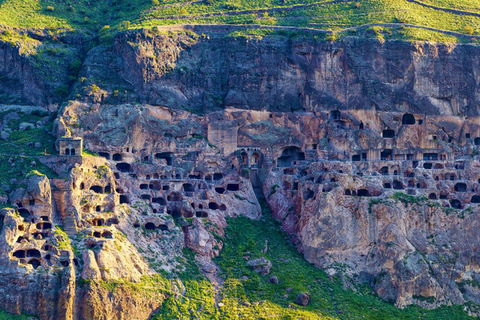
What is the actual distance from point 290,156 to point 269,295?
79.5 ft

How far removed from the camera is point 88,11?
406 feet

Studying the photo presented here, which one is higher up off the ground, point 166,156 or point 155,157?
point 166,156

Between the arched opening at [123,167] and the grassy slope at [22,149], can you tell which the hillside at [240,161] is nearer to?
the grassy slope at [22,149]

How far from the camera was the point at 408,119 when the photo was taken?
352ft

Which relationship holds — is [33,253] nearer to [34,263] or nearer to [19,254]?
[34,263]

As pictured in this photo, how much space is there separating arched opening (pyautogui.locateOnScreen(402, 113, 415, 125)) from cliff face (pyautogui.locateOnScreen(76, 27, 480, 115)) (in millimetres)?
880

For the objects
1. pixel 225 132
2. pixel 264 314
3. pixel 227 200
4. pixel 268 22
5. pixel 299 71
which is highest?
pixel 268 22

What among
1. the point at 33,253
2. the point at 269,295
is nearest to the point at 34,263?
the point at 33,253

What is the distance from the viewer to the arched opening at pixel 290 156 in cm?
10488

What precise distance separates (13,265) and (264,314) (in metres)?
22.4

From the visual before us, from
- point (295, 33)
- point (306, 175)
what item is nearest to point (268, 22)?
point (295, 33)

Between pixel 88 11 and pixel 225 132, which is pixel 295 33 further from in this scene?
pixel 88 11

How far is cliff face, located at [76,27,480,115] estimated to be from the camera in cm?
10544

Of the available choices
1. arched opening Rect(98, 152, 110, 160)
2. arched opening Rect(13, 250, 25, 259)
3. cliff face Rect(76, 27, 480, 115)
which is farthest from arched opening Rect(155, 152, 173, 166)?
arched opening Rect(13, 250, 25, 259)
